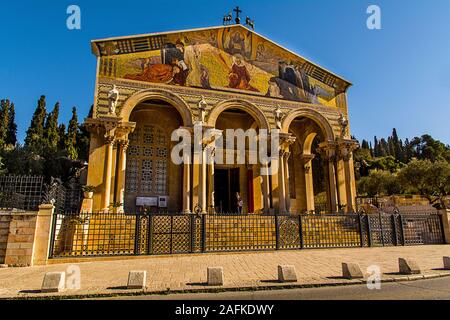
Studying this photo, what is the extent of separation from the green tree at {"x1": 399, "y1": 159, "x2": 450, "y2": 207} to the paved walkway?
23.3 meters

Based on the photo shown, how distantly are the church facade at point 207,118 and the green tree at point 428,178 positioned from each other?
14479 mm

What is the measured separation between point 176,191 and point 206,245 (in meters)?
7.76

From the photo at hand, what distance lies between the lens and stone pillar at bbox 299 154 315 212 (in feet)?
70.9

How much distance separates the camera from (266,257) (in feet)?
34.1

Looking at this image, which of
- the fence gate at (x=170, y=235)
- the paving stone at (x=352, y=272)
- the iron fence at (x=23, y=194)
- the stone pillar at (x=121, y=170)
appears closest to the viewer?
the paving stone at (x=352, y=272)

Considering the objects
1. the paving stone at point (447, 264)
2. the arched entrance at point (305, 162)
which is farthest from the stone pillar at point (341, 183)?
the paving stone at point (447, 264)

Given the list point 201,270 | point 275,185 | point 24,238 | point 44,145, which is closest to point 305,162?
point 275,185

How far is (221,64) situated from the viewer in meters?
19.1

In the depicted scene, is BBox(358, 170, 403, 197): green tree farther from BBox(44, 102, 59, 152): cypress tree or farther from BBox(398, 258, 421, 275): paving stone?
BBox(44, 102, 59, 152): cypress tree

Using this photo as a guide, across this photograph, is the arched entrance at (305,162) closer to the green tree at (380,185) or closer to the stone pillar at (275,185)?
the stone pillar at (275,185)

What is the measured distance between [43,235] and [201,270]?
216 inches

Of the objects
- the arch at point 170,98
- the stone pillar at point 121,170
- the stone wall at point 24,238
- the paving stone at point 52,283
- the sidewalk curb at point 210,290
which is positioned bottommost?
the sidewalk curb at point 210,290

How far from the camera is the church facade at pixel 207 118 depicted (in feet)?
53.4
